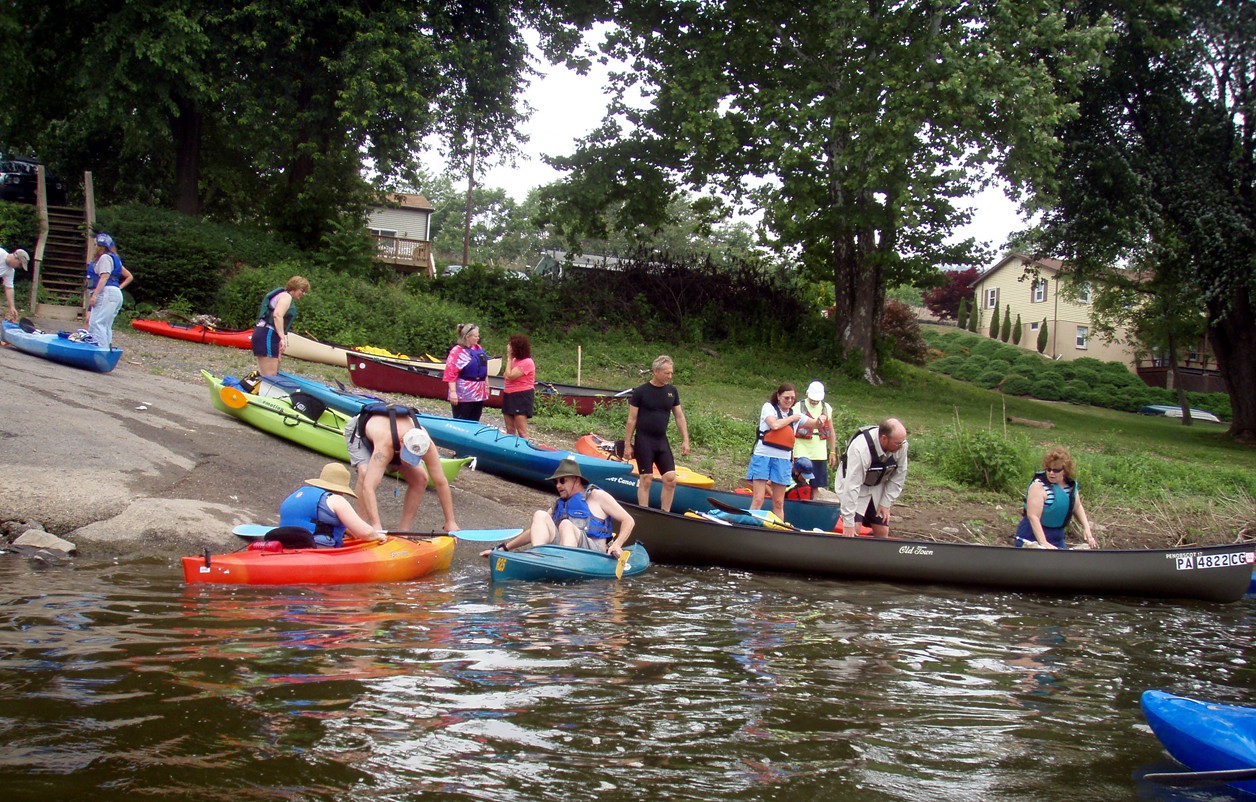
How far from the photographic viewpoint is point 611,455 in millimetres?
12938

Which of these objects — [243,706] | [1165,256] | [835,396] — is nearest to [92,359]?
[243,706]

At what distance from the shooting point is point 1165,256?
80.2 feet

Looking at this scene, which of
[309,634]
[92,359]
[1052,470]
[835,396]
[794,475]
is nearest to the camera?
[309,634]

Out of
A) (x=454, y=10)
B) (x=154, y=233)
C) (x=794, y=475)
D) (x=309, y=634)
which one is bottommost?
(x=309, y=634)

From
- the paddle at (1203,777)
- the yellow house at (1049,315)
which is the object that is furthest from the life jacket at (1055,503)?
the yellow house at (1049,315)

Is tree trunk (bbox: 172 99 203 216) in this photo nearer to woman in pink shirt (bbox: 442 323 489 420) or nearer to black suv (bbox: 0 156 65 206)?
black suv (bbox: 0 156 65 206)

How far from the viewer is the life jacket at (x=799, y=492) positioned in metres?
12.0

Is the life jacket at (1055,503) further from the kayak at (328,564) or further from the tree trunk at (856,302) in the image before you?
the tree trunk at (856,302)

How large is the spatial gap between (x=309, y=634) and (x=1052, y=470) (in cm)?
686

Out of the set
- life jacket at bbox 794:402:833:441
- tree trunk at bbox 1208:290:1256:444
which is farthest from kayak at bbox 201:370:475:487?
tree trunk at bbox 1208:290:1256:444

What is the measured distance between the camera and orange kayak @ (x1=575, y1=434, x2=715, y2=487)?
477 inches

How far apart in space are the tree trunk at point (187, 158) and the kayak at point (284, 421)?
14642 mm

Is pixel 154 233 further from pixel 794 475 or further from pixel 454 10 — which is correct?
pixel 794 475

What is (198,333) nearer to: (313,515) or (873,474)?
(313,515)
